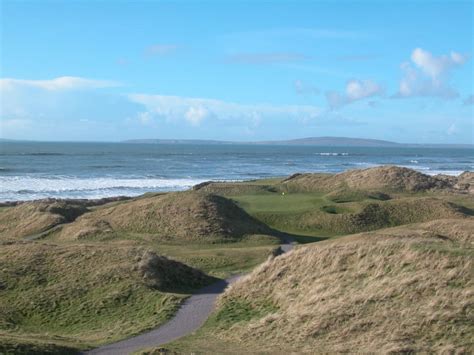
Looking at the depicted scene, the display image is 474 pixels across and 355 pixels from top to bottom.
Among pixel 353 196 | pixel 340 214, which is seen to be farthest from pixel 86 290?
pixel 353 196

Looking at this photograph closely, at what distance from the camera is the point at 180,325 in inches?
767

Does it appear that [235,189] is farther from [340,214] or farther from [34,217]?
[34,217]

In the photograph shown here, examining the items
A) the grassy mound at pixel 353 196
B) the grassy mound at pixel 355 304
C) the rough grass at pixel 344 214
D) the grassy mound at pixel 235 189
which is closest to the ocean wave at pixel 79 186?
the grassy mound at pixel 235 189

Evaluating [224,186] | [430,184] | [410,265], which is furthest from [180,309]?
[430,184]

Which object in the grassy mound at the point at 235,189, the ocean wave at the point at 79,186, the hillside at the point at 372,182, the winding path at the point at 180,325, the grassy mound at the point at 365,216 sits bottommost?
the ocean wave at the point at 79,186

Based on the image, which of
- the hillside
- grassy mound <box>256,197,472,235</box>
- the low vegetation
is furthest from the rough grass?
the hillside

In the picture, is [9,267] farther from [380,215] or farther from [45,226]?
[380,215]

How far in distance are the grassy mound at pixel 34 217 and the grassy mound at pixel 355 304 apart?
2293cm

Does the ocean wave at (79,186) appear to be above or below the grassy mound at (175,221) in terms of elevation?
below

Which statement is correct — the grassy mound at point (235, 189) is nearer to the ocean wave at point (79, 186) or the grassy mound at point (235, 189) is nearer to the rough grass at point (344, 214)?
the rough grass at point (344, 214)

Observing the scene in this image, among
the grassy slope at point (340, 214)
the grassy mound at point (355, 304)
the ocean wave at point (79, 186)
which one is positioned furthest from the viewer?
the ocean wave at point (79, 186)

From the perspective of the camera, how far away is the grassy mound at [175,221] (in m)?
37.3

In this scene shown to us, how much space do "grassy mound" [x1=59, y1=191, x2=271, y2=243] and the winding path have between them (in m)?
12.5

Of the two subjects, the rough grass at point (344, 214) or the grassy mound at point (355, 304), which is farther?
the rough grass at point (344, 214)
